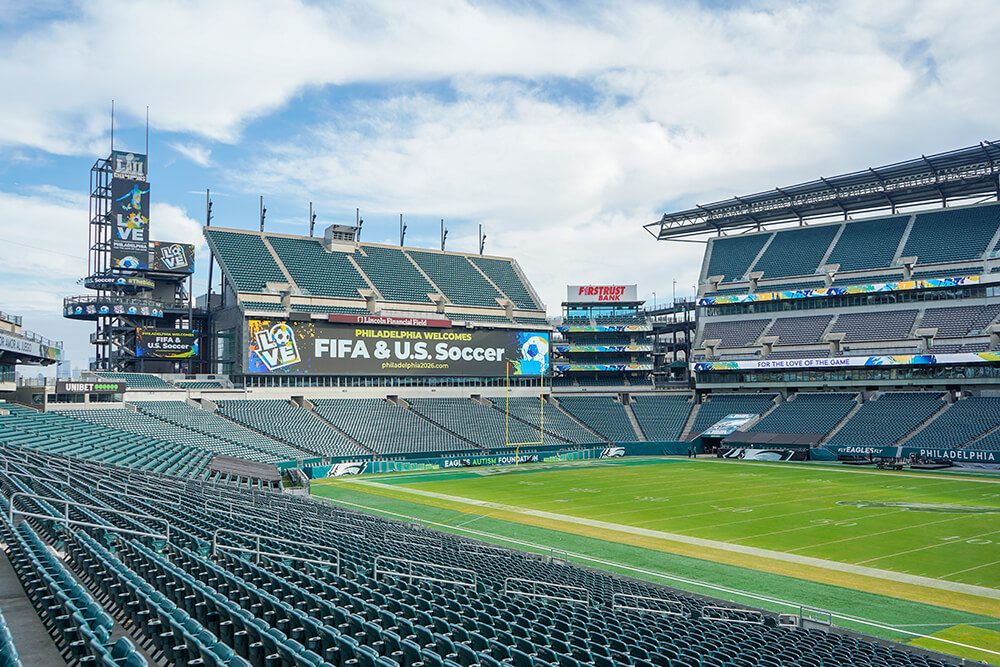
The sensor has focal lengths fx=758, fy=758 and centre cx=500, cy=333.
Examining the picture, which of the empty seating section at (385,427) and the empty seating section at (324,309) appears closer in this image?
the empty seating section at (385,427)

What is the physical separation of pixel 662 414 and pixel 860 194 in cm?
2808

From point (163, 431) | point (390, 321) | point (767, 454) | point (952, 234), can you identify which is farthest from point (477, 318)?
point (952, 234)

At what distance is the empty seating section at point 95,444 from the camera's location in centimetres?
2991

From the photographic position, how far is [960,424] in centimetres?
5919

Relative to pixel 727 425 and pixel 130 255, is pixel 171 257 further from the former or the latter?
pixel 727 425

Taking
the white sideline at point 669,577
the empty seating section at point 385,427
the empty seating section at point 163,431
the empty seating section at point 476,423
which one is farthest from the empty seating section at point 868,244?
the empty seating section at point 163,431

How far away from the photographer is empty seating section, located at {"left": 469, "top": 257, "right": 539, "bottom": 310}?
3221 inches

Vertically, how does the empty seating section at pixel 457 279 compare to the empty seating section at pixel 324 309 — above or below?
above

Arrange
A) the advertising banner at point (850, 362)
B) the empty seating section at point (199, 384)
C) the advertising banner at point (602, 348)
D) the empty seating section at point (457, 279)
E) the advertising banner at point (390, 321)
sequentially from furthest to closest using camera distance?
the advertising banner at point (602, 348) → the empty seating section at point (457, 279) → the advertising banner at point (390, 321) → the advertising banner at point (850, 362) → the empty seating section at point (199, 384)

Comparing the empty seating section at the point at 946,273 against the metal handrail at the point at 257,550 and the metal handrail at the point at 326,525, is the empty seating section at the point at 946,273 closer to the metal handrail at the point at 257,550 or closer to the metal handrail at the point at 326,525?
the metal handrail at the point at 326,525

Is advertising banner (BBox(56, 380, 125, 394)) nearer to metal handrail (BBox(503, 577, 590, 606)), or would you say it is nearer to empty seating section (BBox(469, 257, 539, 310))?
metal handrail (BBox(503, 577, 590, 606))

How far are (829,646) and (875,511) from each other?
26.3 metres

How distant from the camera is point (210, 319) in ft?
228

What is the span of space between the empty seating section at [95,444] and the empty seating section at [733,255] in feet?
191
